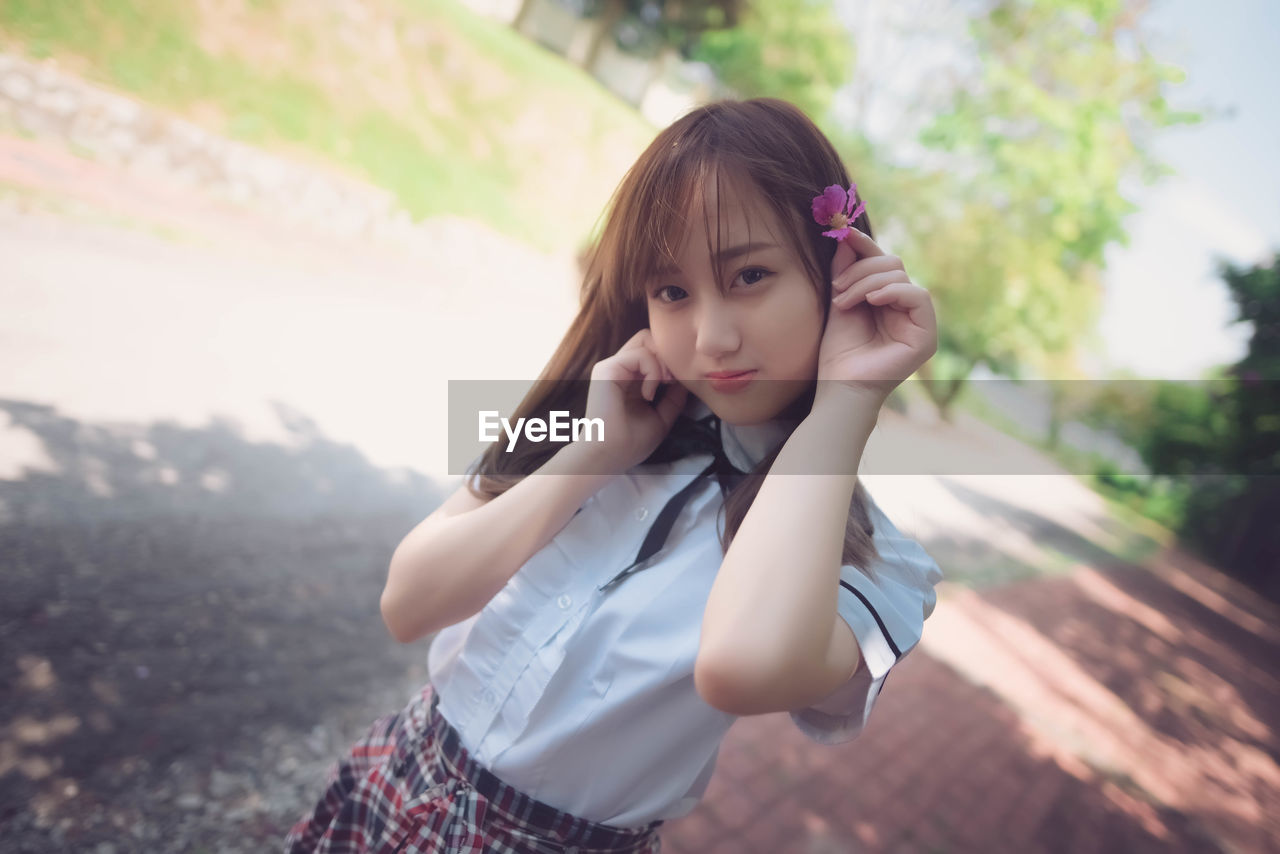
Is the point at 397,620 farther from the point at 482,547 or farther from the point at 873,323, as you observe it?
the point at 873,323

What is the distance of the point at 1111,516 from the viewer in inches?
545

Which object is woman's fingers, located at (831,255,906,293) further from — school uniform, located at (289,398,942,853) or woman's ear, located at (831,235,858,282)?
school uniform, located at (289,398,942,853)

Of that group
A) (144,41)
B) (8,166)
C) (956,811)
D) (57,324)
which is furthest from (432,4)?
(956,811)

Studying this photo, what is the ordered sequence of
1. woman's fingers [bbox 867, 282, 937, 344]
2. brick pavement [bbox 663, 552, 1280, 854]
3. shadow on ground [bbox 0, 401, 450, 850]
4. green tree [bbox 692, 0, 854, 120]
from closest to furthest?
woman's fingers [bbox 867, 282, 937, 344], shadow on ground [bbox 0, 401, 450, 850], brick pavement [bbox 663, 552, 1280, 854], green tree [bbox 692, 0, 854, 120]

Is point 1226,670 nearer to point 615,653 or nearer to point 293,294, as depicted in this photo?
point 615,653

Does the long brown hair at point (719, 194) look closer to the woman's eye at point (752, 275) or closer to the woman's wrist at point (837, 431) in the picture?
the woman's eye at point (752, 275)

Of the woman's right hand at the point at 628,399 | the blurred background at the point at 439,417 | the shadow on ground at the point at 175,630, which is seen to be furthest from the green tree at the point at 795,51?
the woman's right hand at the point at 628,399

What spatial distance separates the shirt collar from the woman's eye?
26 centimetres

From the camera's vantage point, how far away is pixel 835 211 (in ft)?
3.32

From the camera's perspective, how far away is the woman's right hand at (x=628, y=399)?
1164 mm

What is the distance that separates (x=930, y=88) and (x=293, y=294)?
1388cm

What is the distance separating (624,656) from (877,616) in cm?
37

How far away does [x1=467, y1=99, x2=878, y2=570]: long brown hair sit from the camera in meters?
1.05

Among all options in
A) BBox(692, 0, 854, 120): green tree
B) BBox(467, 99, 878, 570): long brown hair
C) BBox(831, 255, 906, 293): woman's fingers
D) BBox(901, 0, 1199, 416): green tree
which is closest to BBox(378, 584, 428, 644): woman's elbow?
BBox(467, 99, 878, 570): long brown hair
